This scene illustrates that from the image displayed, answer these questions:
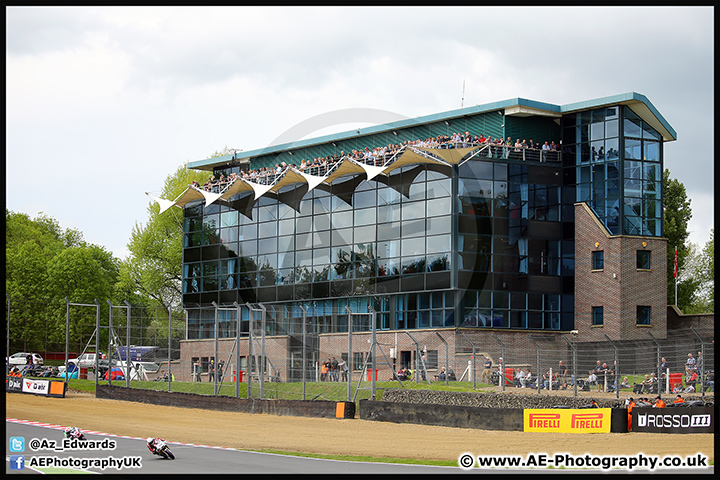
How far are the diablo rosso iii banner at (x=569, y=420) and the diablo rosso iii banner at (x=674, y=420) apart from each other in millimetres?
933

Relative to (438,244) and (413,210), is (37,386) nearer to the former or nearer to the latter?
(413,210)

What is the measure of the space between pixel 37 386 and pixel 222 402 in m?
11.3

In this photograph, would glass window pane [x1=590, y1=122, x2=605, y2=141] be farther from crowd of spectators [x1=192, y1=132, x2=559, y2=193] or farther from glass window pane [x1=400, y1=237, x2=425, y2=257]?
glass window pane [x1=400, y1=237, x2=425, y2=257]

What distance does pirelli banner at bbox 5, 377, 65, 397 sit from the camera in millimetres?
42594

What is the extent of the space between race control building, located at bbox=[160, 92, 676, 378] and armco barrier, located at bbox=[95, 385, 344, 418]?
6.75 m

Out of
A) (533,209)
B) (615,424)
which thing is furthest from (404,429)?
(533,209)

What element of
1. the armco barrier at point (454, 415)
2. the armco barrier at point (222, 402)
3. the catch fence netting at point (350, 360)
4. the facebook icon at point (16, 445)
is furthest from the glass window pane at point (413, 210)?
the facebook icon at point (16, 445)

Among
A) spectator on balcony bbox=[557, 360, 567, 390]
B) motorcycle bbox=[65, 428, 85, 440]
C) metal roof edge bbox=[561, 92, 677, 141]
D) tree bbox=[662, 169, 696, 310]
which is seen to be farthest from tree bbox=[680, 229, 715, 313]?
motorcycle bbox=[65, 428, 85, 440]

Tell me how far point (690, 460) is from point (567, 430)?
246 inches

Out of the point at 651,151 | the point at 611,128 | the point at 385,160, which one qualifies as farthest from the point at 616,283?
the point at 385,160

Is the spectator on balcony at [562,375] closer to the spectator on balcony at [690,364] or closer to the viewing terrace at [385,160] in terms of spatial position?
the spectator on balcony at [690,364]

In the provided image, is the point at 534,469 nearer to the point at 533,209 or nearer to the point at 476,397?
the point at 476,397

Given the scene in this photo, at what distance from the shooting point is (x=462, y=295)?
48.2 m

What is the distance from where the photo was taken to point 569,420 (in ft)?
87.7
